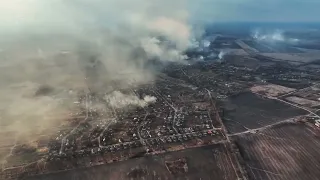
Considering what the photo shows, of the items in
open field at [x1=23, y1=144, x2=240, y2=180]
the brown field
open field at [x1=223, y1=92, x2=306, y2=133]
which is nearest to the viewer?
open field at [x1=23, y1=144, x2=240, y2=180]

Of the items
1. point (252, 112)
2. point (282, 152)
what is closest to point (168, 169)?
point (282, 152)

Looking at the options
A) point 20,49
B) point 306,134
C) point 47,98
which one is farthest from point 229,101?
point 20,49

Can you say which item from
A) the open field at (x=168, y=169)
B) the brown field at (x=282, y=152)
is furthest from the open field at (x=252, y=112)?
the open field at (x=168, y=169)

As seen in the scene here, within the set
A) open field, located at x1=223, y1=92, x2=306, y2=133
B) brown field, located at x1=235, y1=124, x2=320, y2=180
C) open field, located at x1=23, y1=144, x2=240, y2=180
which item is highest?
open field, located at x1=23, y1=144, x2=240, y2=180

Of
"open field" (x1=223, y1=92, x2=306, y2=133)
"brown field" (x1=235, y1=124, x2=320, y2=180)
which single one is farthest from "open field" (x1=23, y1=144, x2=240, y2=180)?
"open field" (x1=223, y1=92, x2=306, y2=133)

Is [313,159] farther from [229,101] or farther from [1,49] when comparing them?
[1,49]

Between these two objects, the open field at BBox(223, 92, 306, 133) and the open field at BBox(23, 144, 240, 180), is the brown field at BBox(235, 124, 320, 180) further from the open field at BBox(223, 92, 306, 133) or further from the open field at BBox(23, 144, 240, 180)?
the open field at BBox(223, 92, 306, 133)

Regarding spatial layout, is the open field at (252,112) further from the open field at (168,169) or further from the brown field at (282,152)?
the open field at (168,169)

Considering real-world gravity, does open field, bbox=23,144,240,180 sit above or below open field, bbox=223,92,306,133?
above

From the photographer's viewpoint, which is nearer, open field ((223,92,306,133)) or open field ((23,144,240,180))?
open field ((23,144,240,180))

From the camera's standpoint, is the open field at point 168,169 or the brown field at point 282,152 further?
the brown field at point 282,152

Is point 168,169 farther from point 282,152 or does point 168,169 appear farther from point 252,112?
point 252,112
